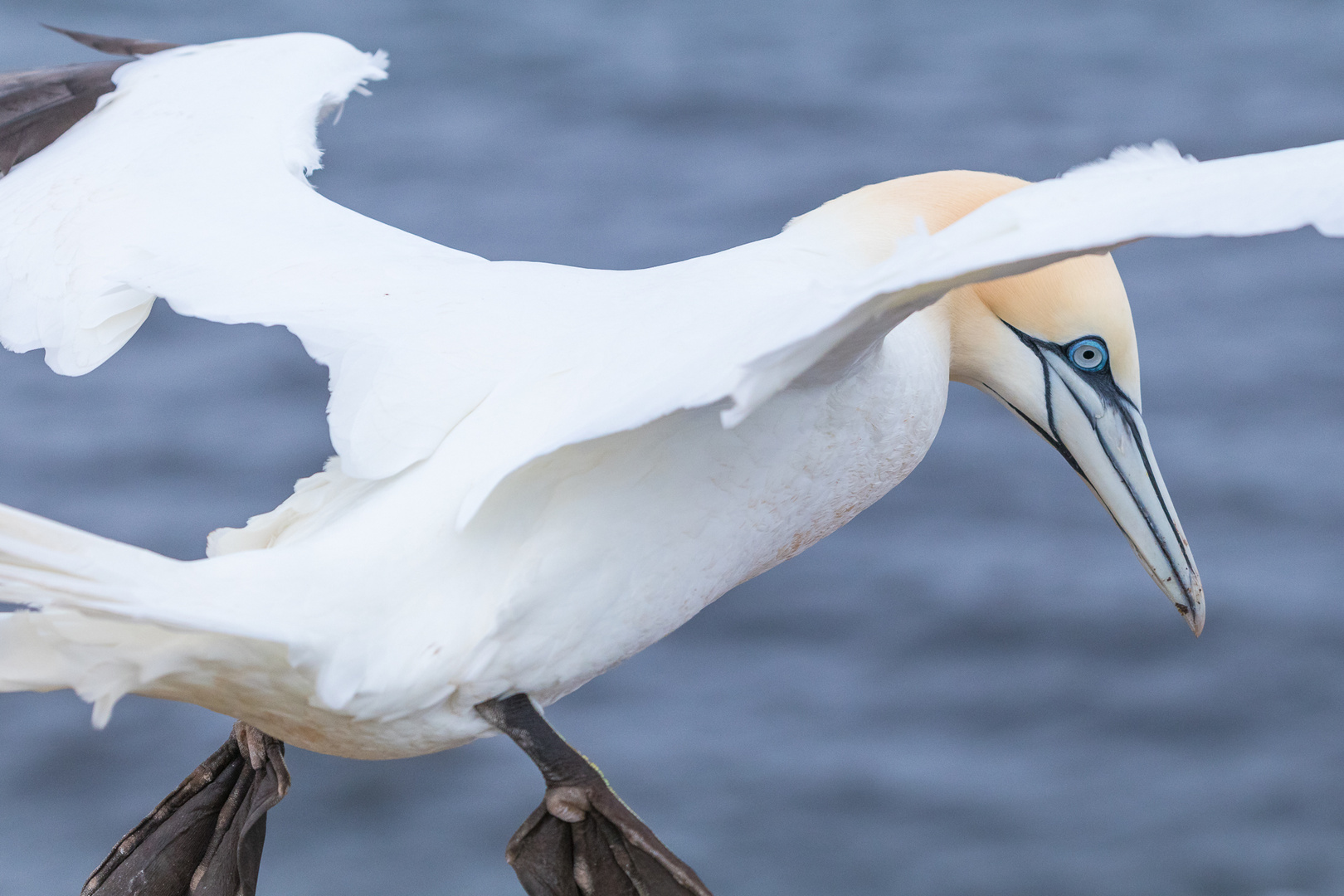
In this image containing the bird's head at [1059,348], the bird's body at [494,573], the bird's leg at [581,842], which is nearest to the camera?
the bird's body at [494,573]

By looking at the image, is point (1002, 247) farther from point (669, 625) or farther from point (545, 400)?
point (669, 625)

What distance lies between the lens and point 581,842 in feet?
9.71

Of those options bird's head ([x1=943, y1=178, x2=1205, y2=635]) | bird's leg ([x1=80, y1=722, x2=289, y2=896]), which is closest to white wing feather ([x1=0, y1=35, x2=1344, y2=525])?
bird's head ([x1=943, y1=178, x2=1205, y2=635])

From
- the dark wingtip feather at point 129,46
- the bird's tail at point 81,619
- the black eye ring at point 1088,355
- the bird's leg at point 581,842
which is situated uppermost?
the dark wingtip feather at point 129,46

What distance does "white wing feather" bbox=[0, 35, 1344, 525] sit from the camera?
2166 mm

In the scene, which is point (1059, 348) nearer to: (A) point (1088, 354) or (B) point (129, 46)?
(A) point (1088, 354)

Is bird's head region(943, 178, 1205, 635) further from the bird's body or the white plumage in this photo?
the bird's body

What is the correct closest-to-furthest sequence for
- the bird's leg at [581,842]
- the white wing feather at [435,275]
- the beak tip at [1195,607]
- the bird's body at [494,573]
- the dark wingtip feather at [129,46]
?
the white wing feather at [435,275], the bird's body at [494,573], the bird's leg at [581,842], the beak tip at [1195,607], the dark wingtip feather at [129,46]

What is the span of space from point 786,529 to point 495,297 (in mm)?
622

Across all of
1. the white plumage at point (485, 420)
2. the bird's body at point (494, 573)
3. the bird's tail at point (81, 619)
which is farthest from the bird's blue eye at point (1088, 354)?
the bird's tail at point (81, 619)

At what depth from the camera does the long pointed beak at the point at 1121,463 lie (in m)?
3.20

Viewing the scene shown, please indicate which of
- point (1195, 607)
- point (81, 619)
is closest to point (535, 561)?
point (81, 619)

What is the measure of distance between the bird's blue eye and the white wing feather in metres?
0.48

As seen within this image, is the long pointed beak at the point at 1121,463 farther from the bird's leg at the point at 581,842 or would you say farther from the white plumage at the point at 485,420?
the bird's leg at the point at 581,842
